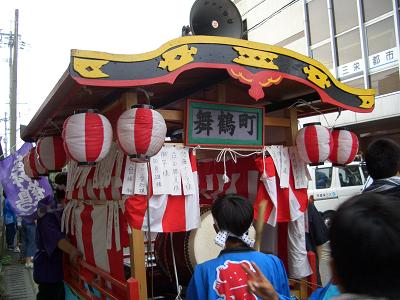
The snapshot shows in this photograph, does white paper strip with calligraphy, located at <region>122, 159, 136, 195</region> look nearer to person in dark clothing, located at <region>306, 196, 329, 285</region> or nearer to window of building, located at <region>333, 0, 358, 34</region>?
person in dark clothing, located at <region>306, 196, 329, 285</region>

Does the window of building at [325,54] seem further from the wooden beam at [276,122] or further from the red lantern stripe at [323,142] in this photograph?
the red lantern stripe at [323,142]

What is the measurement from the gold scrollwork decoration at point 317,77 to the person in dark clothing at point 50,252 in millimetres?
3492

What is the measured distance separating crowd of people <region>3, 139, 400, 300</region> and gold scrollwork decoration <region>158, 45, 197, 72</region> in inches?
52.2

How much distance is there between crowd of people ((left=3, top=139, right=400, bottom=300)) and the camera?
111cm

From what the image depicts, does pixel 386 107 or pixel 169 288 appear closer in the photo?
pixel 169 288

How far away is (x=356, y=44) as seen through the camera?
1464 centimetres

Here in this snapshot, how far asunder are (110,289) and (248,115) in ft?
7.83

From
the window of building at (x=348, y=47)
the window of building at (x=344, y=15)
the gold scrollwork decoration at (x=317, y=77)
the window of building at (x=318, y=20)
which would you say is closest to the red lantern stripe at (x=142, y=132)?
the gold scrollwork decoration at (x=317, y=77)

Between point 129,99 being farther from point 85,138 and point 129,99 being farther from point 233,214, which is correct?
point 233,214

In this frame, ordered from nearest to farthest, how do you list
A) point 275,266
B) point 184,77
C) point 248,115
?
point 275,266 < point 184,77 < point 248,115

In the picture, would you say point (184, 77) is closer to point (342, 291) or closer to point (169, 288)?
point (169, 288)

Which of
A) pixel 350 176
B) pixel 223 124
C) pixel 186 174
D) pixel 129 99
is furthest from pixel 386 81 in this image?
pixel 129 99

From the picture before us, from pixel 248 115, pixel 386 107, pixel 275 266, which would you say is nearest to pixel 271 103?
pixel 248 115

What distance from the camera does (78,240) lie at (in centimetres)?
504
